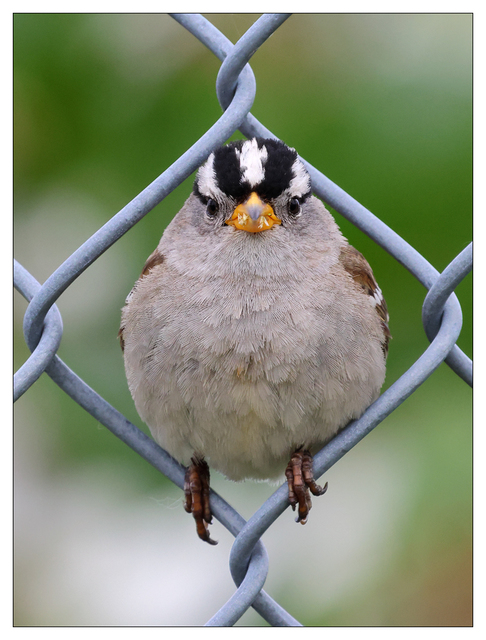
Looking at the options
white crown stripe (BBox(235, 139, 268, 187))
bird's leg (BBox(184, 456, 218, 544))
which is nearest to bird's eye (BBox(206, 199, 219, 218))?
white crown stripe (BBox(235, 139, 268, 187))

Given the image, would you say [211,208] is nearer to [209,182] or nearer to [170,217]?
[209,182]

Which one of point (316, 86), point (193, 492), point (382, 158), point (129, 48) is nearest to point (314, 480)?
point (193, 492)

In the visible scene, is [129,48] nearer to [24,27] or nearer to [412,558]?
[24,27]

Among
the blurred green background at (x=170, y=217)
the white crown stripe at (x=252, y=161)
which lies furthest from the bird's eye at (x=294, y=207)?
the blurred green background at (x=170, y=217)

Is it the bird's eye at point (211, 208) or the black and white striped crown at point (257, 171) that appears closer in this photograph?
the black and white striped crown at point (257, 171)

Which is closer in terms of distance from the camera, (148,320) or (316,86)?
(148,320)

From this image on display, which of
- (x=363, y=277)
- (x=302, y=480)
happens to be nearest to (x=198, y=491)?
(x=302, y=480)

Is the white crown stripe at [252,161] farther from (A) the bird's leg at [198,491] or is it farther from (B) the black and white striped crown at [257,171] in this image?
(A) the bird's leg at [198,491]
